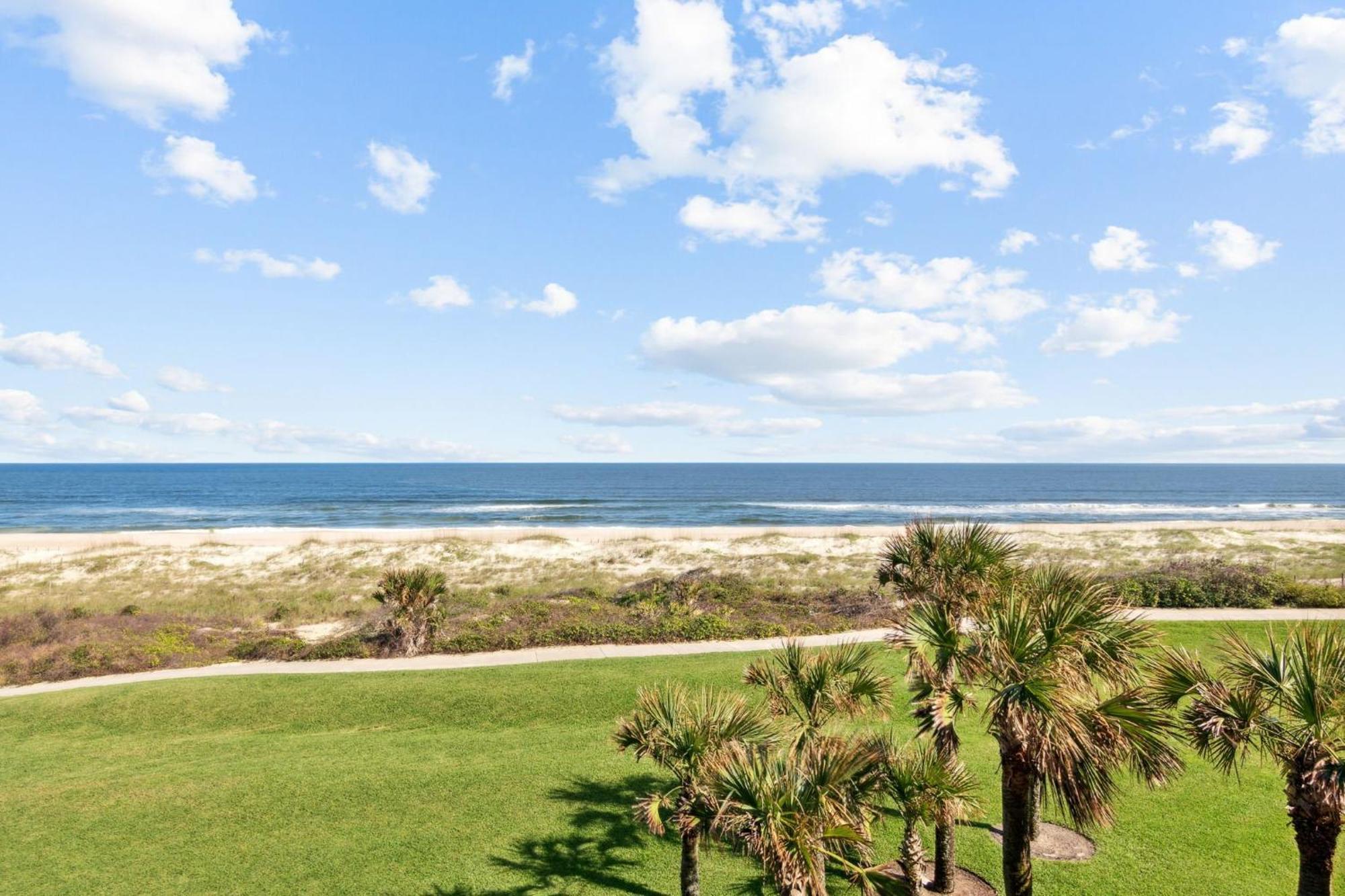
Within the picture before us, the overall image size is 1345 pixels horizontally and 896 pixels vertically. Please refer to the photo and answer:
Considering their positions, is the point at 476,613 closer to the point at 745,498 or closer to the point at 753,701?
Result: the point at 753,701

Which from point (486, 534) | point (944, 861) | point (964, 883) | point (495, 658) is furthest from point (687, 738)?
point (486, 534)

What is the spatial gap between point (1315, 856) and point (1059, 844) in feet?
12.9

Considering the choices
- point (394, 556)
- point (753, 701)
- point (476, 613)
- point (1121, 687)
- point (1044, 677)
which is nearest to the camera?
point (1044, 677)

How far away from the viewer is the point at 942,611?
8.02m

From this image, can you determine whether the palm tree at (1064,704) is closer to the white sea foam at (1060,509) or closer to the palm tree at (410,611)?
the palm tree at (410,611)

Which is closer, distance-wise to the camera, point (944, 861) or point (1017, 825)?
point (1017, 825)

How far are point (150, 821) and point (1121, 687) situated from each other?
1321 centimetres

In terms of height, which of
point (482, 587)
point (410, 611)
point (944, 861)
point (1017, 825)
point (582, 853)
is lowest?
point (482, 587)

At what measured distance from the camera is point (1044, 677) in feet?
21.6

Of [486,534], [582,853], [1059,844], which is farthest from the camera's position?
[486,534]

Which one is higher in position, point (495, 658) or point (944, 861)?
point (944, 861)

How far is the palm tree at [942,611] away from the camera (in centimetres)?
A: 753

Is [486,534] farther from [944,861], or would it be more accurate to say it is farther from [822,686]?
[944,861]

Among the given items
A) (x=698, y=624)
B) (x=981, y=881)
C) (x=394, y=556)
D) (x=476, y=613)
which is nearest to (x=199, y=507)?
(x=394, y=556)
